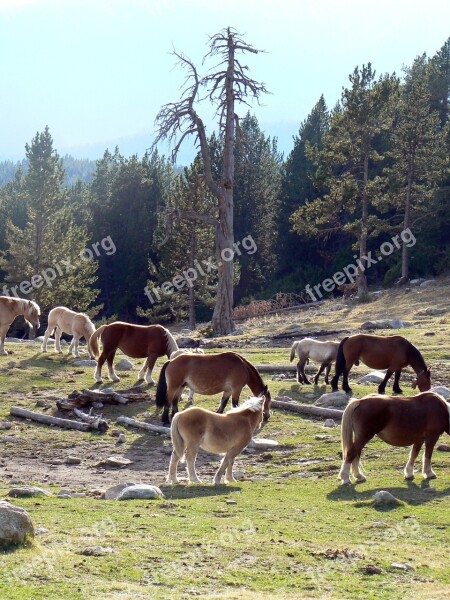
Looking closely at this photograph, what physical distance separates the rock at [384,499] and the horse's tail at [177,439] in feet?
9.90

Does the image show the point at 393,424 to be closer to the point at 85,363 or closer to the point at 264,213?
the point at 85,363

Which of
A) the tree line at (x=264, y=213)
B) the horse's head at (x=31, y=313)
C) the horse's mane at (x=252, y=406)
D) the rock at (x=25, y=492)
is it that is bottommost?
the rock at (x=25, y=492)

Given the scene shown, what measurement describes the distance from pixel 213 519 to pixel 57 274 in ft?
141

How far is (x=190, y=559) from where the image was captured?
808cm

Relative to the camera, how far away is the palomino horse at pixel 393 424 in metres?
12.1

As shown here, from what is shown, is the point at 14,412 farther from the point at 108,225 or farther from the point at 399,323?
the point at 108,225

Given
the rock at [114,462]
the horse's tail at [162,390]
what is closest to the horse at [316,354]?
the horse's tail at [162,390]

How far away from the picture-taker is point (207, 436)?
12.2 meters

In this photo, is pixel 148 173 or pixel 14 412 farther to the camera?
pixel 148 173

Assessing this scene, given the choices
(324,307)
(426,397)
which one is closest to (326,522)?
(426,397)

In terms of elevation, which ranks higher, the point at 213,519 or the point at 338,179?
the point at 338,179

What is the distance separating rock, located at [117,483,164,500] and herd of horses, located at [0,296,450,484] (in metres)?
1.19

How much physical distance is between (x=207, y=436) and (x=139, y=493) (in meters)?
1.52

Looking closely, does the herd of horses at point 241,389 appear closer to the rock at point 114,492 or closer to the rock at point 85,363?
the rock at point 85,363
